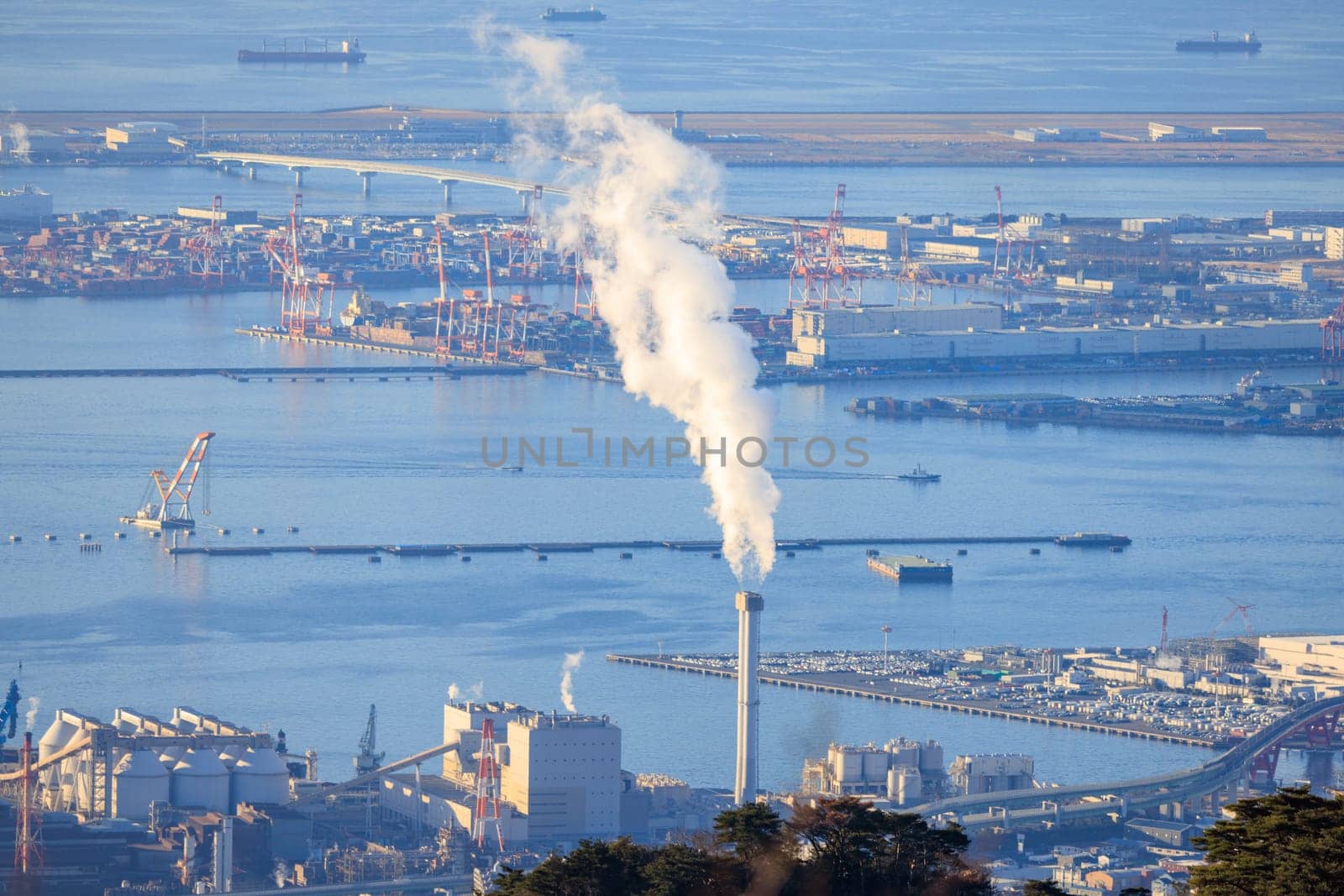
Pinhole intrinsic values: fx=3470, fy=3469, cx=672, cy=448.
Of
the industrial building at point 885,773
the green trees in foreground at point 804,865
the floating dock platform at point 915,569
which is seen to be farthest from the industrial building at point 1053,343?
the green trees in foreground at point 804,865

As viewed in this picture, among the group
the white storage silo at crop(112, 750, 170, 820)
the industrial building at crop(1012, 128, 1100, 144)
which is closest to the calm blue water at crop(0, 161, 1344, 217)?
the industrial building at crop(1012, 128, 1100, 144)

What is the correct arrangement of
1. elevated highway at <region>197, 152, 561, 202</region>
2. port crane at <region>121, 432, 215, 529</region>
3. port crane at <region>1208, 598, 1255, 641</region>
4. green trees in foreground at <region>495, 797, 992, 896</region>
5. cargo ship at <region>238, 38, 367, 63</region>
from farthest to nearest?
cargo ship at <region>238, 38, 367, 63</region> → elevated highway at <region>197, 152, 561, 202</region> → port crane at <region>121, 432, 215, 529</region> → port crane at <region>1208, 598, 1255, 641</region> → green trees in foreground at <region>495, 797, 992, 896</region>

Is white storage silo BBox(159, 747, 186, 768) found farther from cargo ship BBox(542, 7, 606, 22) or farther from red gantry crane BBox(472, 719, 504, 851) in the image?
cargo ship BBox(542, 7, 606, 22)

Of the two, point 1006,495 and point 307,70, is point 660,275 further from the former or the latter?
point 307,70

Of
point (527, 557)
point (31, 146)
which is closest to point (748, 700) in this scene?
point (527, 557)

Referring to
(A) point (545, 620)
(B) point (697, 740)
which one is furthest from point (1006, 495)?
(B) point (697, 740)

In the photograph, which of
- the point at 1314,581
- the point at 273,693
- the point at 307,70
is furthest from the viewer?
the point at 307,70

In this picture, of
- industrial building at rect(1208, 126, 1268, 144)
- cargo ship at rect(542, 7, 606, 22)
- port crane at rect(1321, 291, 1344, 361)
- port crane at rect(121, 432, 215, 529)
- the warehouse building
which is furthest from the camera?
→ cargo ship at rect(542, 7, 606, 22)
